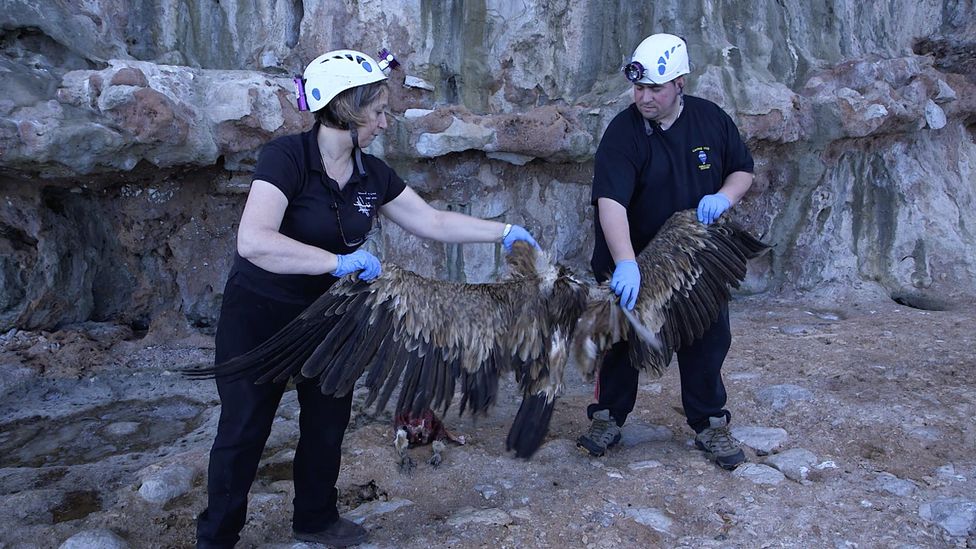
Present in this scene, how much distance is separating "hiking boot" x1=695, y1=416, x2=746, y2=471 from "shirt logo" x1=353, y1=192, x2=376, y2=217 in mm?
2066

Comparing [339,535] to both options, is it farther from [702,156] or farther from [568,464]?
[702,156]

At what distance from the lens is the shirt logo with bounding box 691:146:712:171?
351cm

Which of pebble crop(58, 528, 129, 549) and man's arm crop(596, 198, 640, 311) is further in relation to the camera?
man's arm crop(596, 198, 640, 311)

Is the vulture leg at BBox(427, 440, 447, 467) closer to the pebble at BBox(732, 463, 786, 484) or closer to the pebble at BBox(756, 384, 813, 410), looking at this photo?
the pebble at BBox(732, 463, 786, 484)

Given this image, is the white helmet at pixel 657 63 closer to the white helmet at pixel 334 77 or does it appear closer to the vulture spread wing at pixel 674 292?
the vulture spread wing at pixel 674 292

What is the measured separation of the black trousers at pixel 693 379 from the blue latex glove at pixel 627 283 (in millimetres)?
503

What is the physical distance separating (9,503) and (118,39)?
3.75m

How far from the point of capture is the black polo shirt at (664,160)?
3471mm

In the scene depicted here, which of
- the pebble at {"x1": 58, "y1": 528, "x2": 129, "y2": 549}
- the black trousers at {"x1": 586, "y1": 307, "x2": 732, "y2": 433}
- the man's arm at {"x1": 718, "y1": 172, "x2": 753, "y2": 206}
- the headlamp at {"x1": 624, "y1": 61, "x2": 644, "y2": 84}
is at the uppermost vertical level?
the headlamp at {"x1": 624, "y1": 61, "x2": 644, "y2": 84}

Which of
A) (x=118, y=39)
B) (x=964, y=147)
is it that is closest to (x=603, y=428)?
(x=118, y=39)

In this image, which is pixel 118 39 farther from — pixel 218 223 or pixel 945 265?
pixel 945 265

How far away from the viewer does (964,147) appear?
25.6ft

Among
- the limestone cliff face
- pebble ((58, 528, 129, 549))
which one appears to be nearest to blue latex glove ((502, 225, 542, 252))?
pebble ((58, 528, 129, 549))

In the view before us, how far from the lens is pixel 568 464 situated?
12.3 feet
